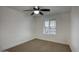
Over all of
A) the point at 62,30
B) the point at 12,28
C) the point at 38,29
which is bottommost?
the point at 38,29

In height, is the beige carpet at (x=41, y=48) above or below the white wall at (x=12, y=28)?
below

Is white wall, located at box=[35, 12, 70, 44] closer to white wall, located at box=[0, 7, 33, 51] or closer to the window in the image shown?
the window

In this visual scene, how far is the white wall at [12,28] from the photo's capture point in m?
3.46

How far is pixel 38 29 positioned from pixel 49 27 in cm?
111

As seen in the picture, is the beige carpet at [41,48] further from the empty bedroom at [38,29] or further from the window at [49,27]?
the window at [49,27]

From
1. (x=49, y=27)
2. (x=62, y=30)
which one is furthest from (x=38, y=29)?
(x=62, y=30)

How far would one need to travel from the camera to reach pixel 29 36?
5.86m

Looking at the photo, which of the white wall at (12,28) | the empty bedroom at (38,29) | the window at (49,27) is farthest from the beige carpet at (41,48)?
the window at (49,27)

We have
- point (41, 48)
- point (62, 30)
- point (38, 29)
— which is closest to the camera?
point (41, 48)

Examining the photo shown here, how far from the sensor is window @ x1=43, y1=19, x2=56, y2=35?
560cm

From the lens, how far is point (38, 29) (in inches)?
253

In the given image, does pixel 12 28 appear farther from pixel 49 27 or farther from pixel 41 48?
pixel 49 27

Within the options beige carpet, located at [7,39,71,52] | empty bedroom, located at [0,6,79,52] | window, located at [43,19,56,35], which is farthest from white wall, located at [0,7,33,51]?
window, located at [43,19,56,35]
